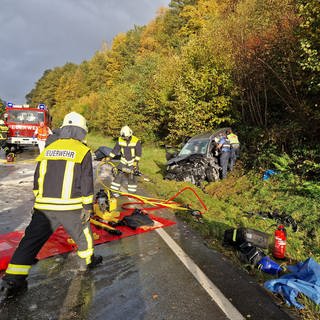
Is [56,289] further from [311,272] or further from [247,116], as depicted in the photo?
[247,116]

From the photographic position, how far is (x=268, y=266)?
396cm

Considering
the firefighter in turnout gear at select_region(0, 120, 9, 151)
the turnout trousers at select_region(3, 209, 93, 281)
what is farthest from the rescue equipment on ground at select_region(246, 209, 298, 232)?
the firefighter in turnout gear at select_region(0, 120, 9, 151)

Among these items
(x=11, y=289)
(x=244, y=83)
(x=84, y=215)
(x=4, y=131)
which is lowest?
(x=11, y=289)

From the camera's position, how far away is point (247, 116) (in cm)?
1414

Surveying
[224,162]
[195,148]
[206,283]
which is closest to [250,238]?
[206,283]

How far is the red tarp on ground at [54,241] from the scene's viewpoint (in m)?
4.11

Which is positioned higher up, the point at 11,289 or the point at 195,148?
the point at 195,148

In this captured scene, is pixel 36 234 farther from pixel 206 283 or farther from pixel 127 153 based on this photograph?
pixel 127 153

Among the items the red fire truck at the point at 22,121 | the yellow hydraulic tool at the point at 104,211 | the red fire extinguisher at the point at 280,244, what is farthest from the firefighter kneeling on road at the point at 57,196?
the red fire truck at the point at 22,121

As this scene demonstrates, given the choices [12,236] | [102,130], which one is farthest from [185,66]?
[102,130]

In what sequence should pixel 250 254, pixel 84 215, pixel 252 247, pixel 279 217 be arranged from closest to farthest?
pixel 84 215, pixel 250 254, pixel 252 247, pixel 279 217

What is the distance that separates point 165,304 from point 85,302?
826 mm

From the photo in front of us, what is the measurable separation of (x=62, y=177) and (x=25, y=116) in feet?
52.1

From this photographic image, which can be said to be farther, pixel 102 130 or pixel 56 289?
pixel 102 130
